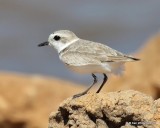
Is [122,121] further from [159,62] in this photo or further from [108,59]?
[159,62]

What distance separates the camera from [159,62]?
1299 cm

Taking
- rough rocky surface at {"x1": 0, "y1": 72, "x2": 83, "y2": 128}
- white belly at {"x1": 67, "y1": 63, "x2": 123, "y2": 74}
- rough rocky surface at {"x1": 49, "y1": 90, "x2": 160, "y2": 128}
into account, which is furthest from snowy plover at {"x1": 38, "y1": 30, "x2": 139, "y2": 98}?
rough rocky surface at {"x1": 0, "y1": 72, "x2": 83, "y2": 128}

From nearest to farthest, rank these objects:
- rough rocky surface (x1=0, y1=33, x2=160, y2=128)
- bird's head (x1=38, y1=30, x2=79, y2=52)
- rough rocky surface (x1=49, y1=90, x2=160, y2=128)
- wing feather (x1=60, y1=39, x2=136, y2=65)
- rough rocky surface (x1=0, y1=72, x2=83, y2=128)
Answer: rough rocky surface (x1=49, y1=90, x2=160, y2=128) → wing feather (x1=60, y1=39, x2=136, y2=65) → bird's head (x1=38, y1=30, x2=79, y2=52) → rough rocky surface (x1=0, y1=33, x2=160, y2=128) → rough rocky surface (x1=0, y1=72, x2=83, y2=128)

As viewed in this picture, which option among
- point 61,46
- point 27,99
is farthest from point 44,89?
point 61,46

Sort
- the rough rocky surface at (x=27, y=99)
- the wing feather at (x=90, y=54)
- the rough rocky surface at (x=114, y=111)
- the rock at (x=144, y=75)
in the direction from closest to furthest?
1. the rough rocky surface at (x=114, y=111)
2. the wing feather at (x=90, y=54)
3. the rock at (x=144, y=75)
4. the rough rocky surface at (x=27, y=99)

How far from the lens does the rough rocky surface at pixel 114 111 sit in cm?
668

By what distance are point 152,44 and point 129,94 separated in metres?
6.60

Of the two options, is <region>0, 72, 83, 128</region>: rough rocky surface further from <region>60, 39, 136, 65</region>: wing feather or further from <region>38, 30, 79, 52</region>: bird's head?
<region>60, 39, 136, 65</region>: wing feather

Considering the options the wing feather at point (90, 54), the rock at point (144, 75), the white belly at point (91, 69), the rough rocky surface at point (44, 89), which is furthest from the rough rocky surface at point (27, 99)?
the white belly at point (91, 69)

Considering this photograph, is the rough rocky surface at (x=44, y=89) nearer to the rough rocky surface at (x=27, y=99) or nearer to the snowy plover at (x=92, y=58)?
the rough rocky surface at (x=27, y=99)

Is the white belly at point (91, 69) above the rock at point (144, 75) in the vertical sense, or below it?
below

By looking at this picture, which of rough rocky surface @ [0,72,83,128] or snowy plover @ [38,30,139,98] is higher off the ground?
rough rocky surface @ [0,72,83,128]

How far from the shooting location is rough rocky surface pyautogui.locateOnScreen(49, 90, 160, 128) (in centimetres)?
668

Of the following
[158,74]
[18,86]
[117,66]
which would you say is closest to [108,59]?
[117,66]
